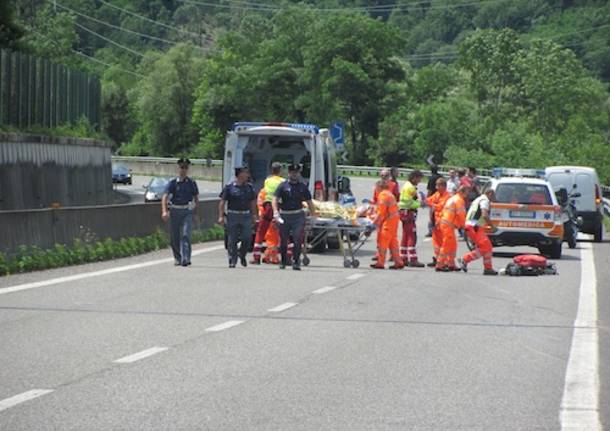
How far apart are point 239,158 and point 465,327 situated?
1401cm

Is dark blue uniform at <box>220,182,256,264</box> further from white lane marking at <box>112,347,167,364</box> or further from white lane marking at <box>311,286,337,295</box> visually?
white lane marking at <box>112,347,167,364</box>

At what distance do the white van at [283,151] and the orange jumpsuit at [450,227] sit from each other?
4290 mm

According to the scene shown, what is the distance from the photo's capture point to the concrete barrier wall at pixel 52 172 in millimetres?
37500

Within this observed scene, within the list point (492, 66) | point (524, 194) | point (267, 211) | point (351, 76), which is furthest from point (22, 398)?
point (492, 66)

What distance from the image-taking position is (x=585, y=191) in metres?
37.3

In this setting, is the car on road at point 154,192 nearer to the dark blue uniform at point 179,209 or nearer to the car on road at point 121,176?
the car on road at point 121,176

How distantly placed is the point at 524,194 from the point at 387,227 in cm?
581

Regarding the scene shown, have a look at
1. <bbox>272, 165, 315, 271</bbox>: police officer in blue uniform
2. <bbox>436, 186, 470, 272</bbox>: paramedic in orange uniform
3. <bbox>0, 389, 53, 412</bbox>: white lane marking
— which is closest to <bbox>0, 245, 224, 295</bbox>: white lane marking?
<bbox>272, 165, 315, 271</bbox>: police officer in blue uniform

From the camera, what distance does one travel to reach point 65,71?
44.8 metres

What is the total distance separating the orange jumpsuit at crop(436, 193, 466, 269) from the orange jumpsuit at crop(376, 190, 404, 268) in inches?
28.2

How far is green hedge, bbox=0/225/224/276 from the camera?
21.4 m

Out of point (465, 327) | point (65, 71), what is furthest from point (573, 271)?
point (65, 71)

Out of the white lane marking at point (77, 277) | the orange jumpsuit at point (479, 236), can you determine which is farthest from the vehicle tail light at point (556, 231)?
the white lane marking at point (77, 277)

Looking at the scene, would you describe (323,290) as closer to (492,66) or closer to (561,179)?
(561,179)
